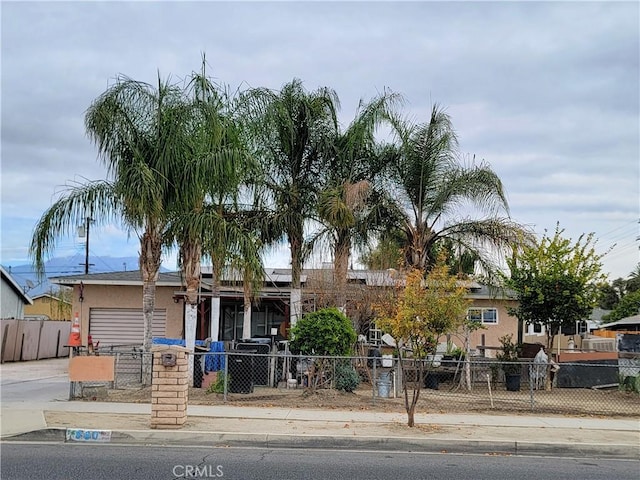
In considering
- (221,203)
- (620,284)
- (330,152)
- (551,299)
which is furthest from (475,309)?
(620,284)

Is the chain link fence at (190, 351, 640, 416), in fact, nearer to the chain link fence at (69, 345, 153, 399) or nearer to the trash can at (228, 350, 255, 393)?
the trash can at (228, 350, 255, 393)

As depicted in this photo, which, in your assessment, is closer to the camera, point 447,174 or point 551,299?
point 551,299

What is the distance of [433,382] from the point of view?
1848cm

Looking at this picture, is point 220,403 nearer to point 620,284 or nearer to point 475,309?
point 475,309

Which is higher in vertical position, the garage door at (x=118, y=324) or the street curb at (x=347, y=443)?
the garage door at (x=118, y=324)

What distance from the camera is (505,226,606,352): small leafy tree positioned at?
60.2 ft

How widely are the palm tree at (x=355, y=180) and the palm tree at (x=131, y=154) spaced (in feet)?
15.4

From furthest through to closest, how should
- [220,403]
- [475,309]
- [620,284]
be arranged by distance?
[620,284], [475,309], [220,403]

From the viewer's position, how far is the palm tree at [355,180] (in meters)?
19.1

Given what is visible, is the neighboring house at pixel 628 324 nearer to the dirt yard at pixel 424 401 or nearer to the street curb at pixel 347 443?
the dirt yard at pixel 424 401

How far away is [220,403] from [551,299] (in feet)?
30.3

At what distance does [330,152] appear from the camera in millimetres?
19750

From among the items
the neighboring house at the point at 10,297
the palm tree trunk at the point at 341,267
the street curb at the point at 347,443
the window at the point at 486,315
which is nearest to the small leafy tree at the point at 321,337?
the palm tree trunk at the point at 341,267

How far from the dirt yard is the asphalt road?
4068 mm
